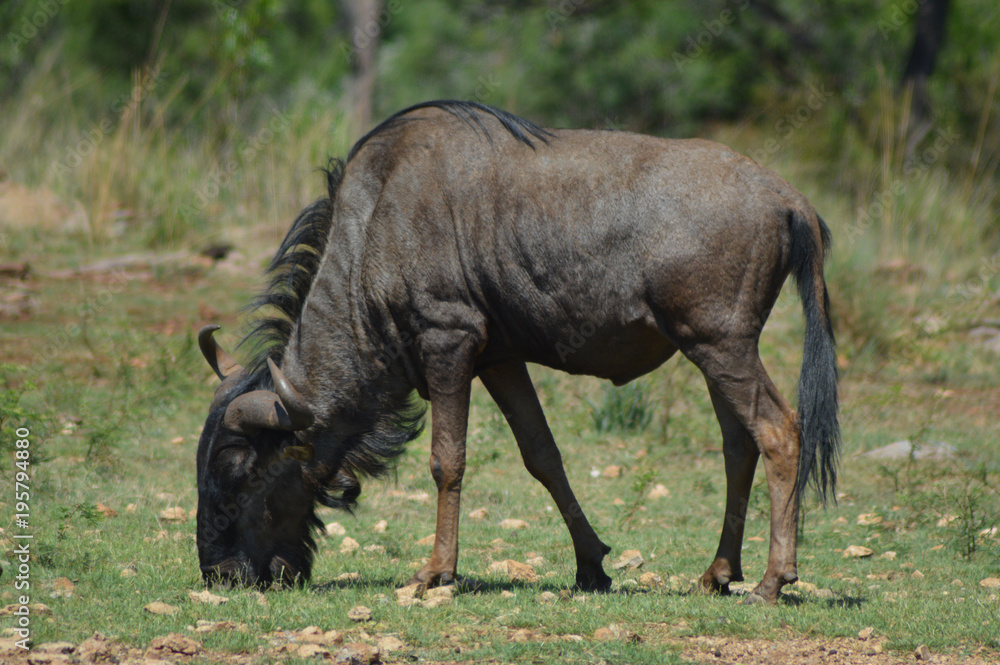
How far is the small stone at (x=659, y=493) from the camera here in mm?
7549

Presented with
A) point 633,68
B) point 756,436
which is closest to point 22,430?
point 756,436

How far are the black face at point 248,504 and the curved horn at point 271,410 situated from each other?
0.08 m

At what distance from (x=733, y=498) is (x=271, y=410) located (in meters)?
2.34

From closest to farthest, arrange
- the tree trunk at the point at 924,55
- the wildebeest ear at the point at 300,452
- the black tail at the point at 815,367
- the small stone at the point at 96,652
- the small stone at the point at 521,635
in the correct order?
1. the small stone at the point at 96,652
2. the small stone at the point at 521,635
3. the black tail at the point at 815,367
4. the wildebeest ear at the point at 300,452
5. the tree trunk at the point at 924,55

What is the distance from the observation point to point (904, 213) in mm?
13141

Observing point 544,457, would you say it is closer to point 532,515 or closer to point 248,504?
point 248,504

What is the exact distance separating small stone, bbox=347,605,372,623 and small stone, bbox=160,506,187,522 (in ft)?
7.40

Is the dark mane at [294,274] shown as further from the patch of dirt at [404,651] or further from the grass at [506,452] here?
the patch of dirt at [404,651]

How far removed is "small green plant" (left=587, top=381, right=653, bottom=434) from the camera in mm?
8750

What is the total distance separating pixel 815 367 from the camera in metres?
5.05

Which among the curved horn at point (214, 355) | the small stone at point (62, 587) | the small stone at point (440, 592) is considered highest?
the curved horn at point (214, 355)

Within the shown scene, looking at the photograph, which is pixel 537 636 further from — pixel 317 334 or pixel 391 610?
pixel 317 334

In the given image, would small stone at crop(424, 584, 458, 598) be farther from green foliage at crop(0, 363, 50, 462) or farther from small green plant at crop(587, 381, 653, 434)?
small green plant at crop(587, 381, 653, 434)

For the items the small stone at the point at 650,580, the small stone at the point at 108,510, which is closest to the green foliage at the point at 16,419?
the small stone at the point at 108,510
